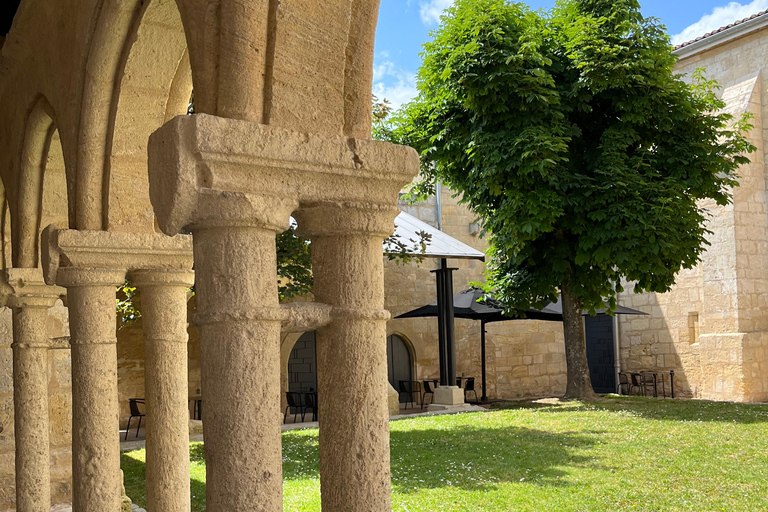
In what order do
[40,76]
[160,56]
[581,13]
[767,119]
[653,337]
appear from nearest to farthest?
[160,56] → [40,76] → [581,13] → [767,119] → [653,337]

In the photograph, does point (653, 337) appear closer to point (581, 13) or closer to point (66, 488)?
point (581, 13)

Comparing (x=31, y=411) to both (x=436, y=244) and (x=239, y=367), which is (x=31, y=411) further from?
(x=436, y=244)

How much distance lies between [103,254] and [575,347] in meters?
9.43

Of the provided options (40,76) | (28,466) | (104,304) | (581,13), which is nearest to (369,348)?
(104,304)

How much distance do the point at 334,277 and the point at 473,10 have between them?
400 inches

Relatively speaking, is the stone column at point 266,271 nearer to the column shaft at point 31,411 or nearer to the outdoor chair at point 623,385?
the column shaft at point 31,411

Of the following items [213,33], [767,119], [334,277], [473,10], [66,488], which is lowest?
[66,488]

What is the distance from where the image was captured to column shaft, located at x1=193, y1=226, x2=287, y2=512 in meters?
2.11

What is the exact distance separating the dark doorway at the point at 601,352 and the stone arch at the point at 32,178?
48.3 feet

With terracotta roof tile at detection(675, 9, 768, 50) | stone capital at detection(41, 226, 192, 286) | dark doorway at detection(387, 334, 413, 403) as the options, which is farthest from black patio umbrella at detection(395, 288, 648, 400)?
stone capital at detection(41, 226, 192, 286)

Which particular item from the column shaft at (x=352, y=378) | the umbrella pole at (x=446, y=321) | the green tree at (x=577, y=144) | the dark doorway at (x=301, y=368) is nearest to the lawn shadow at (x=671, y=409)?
the green tree at (x=577, y=144)

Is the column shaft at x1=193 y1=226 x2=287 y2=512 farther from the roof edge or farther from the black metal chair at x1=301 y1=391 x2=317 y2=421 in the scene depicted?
the roof edge

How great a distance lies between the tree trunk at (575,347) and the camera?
12.1 m

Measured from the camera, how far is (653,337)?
16.8m
